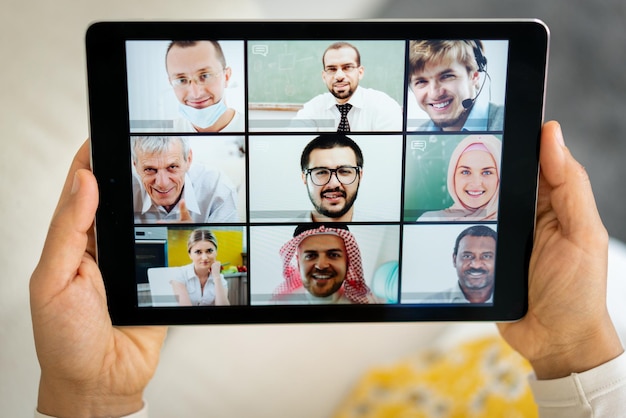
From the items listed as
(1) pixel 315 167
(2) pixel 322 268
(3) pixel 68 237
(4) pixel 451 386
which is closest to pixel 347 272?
(2) pixel 322 268

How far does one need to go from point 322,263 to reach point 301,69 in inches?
9.7

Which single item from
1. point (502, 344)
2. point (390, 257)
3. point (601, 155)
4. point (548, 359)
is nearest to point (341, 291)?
point (390, 257)

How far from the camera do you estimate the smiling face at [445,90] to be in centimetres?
66

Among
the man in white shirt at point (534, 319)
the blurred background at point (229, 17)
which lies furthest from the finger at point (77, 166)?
the blurred background at point (229, 17)

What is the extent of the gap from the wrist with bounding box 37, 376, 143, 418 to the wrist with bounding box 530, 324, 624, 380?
0.60 meters

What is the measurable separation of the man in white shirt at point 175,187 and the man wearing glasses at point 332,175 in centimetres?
10

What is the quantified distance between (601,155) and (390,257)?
582 mm

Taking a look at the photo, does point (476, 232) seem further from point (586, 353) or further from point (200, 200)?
point (200, 200)

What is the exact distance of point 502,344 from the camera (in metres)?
1.08

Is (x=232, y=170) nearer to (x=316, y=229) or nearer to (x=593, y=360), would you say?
(x=316, y=229)

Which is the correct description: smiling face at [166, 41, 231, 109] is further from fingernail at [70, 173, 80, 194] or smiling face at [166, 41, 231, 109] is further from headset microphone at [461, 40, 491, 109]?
headset microphone at [461, 40, 491, 109]

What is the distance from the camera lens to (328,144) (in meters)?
0.67

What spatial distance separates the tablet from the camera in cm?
65

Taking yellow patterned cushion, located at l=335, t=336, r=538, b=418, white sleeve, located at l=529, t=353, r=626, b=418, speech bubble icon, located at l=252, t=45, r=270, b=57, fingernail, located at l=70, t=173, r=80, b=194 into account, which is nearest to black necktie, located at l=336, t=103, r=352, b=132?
speech bubble icon, located at l=252, t=45, r=270, b=57
